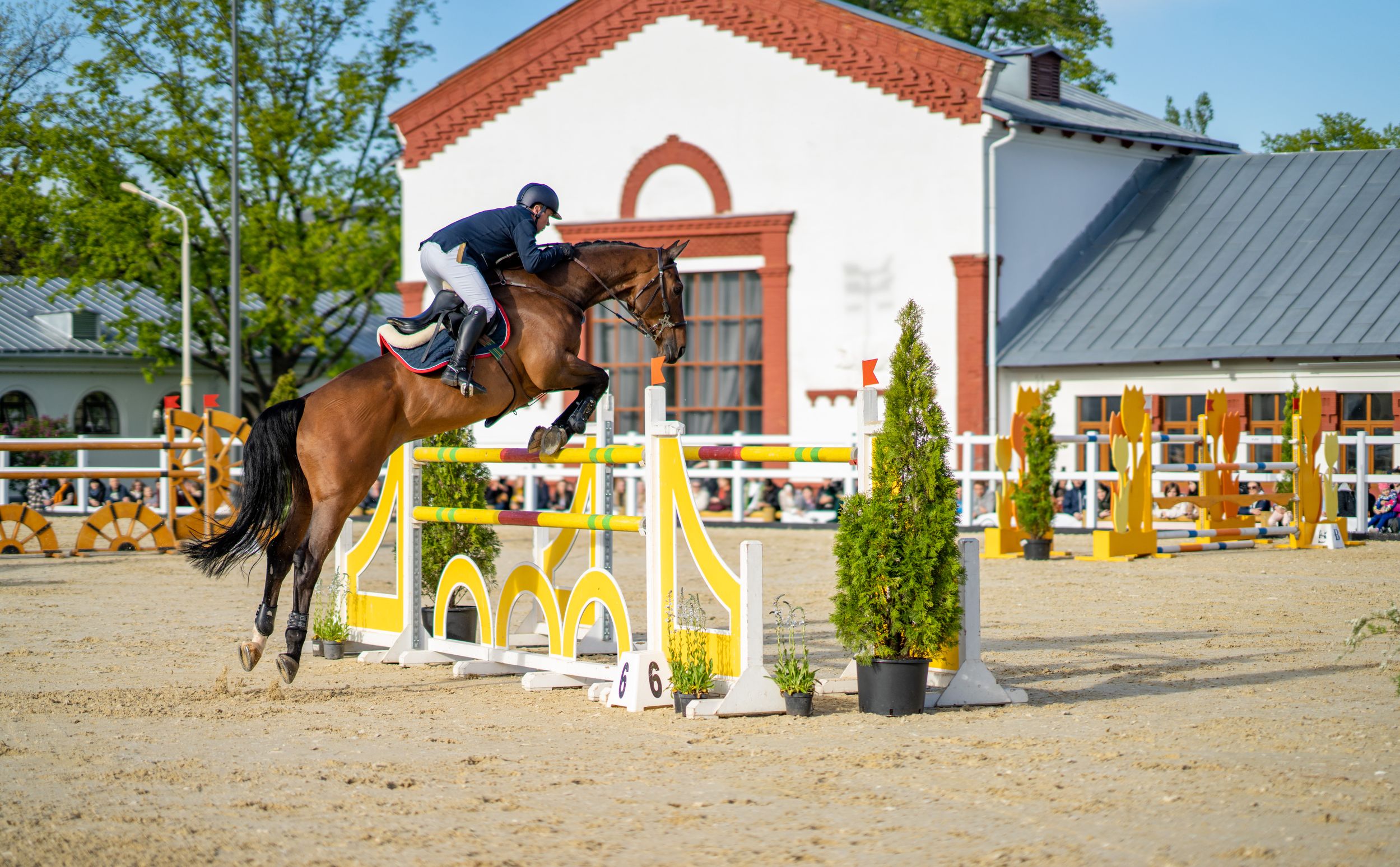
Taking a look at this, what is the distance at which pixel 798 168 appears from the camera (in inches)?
889

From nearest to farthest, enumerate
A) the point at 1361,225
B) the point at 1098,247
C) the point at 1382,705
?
the point at 1382,705
the point at 1361,225
the point at 1098,247

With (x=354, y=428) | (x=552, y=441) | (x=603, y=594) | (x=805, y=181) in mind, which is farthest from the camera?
(x=805, y=181)

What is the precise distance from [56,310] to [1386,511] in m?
30.3

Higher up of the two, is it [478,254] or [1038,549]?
[478,254]

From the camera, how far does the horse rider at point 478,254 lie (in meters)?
7.30

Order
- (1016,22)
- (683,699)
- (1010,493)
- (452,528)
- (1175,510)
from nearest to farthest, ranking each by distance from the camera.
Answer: (683,699), (452,528), (1010,493), (1175,510), (1016,22)

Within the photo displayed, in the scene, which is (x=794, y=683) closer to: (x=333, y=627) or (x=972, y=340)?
(x=333, y=627)

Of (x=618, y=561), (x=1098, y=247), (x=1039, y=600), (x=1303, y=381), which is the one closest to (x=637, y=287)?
(x=1039, y=600)

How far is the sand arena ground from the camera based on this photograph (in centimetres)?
428

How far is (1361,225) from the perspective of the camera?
21516mm

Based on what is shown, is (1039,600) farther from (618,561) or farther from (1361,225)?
(1361,225)

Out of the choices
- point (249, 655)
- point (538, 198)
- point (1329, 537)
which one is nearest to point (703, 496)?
point (1329, 537)

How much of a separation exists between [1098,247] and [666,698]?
715 inches

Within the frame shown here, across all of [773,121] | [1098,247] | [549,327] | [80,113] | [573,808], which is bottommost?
[573,808]
